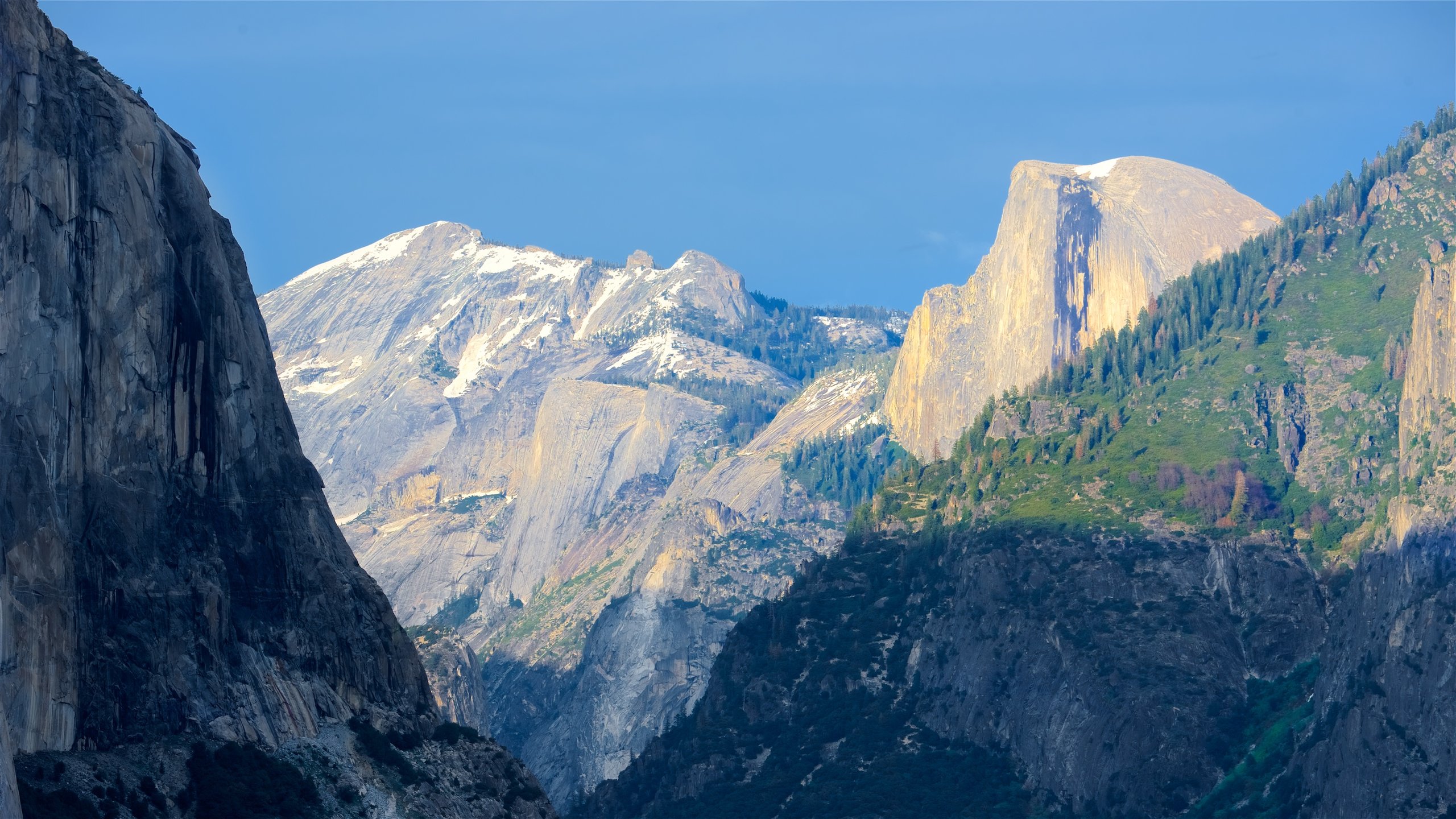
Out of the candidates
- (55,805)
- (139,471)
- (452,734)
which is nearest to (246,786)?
(55,805)

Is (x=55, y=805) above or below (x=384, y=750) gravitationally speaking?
below

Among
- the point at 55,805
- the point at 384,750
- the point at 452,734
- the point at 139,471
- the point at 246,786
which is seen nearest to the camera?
the point at 55,805

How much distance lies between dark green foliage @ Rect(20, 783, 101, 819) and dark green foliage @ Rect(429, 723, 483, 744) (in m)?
39.7

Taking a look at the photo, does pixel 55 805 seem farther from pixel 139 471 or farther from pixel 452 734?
pixel 452 734

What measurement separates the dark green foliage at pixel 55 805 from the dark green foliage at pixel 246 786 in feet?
28.1

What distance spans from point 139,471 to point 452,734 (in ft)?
115

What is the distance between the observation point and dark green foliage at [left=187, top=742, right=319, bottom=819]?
5320 inches

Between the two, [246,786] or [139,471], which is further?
[139,471]

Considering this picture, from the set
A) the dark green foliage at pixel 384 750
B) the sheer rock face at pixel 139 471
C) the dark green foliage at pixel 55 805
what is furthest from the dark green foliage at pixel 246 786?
the dark green foliage at pixel 384 750

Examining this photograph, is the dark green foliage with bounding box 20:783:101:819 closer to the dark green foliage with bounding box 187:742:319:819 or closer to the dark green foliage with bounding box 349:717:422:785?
the dark green foliage with bounding box 187:742:319:819

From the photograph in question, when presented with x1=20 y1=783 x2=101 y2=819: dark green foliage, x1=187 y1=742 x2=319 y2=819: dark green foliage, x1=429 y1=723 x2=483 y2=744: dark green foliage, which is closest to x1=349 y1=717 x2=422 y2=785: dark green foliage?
x1=429 y1=723 x2=483 y2=744: dark green foliage

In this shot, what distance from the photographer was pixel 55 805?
125 metres

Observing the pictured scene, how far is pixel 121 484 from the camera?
141 meters

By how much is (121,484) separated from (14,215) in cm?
1782
